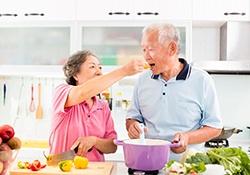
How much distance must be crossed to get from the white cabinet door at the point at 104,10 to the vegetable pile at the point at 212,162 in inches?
79.2

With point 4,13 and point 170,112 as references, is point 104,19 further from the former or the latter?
point 170,112

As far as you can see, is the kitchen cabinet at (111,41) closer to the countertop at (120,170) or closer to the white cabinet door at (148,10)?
the white cabinet door at (148,10)

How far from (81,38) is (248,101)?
5.85 feet

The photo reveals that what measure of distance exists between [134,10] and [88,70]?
1.40 meters

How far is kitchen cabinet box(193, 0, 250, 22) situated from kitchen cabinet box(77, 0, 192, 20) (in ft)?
0.28

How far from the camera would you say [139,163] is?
150 centimetres

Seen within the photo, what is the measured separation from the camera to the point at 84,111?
1.98m

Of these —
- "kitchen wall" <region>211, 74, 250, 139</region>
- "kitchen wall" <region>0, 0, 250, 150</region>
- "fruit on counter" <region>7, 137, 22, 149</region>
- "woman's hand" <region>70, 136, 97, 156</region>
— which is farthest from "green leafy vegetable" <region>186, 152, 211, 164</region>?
"kitchen wall" <region>211, 74, 250, 139</region>

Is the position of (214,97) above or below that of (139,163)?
above

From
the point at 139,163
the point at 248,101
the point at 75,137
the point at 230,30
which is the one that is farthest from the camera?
the point at 248,101

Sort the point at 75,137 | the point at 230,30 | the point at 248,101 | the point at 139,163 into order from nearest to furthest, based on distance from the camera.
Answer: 1. the point at 139,163
2. the point at 75,137
3. the point at 230,30
4. the point at 248,101

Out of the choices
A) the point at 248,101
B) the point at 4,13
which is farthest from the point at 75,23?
the point at 248,101

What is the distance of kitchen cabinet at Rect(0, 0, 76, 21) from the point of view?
328 cm

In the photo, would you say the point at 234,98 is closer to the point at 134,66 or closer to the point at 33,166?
the point at 134,66
